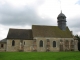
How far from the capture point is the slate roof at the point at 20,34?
4169 centimetres

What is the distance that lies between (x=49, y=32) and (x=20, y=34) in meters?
9.89

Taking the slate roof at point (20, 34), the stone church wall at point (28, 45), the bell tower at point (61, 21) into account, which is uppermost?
the bell tower at point (61, 21)

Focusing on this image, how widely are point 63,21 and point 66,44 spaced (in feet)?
27.9

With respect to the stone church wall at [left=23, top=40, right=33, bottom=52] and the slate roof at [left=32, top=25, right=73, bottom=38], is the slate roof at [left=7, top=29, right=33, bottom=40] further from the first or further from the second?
the slate roof at [left=32, top=25, right=73, bottom=38]

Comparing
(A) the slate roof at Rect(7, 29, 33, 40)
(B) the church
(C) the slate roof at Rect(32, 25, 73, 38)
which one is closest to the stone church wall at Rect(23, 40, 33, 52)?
(B) the church

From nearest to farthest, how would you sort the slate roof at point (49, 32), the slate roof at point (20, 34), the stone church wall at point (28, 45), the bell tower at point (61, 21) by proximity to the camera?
the stone church wall at point (28, 45)
the slate roof at point (20, 34)
the slate roof at point (49, 32)
the bell tower at point (61, 21)

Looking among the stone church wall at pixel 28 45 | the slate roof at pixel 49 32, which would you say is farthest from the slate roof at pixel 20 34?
the slate roof at pixel 49 32

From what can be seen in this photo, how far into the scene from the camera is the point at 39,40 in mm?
→ 41969

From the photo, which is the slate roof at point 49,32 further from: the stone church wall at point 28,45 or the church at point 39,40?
the stone church wall at point 28,45

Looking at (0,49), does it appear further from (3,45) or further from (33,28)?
(33,28)

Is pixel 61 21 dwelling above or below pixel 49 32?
above

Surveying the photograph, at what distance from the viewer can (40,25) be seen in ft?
154

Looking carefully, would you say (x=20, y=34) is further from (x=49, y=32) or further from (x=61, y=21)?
(x=61, y=21)

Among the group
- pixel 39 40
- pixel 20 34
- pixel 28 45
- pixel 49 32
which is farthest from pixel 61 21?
pixel 20 34
